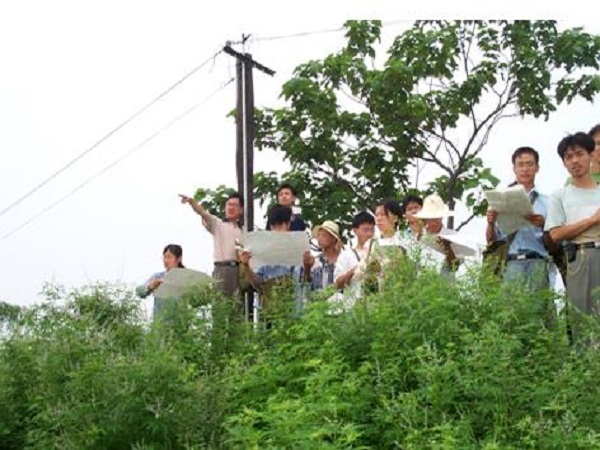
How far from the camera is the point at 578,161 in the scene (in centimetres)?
592

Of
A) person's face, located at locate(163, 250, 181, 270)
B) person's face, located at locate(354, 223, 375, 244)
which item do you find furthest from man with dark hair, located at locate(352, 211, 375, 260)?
person's face, located at locate(163, 250, 181, 270)

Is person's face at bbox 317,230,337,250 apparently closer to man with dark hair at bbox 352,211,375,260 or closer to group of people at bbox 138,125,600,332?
group of people at bbox 138,125,600,332

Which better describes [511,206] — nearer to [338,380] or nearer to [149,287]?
[338,380]

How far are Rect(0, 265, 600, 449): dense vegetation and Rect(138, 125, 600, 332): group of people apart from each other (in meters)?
0.33

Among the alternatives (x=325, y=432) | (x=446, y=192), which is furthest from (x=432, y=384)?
(x=446, y=192)

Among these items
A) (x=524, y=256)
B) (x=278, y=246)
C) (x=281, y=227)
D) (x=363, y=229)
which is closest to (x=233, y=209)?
(x=281, y=227)

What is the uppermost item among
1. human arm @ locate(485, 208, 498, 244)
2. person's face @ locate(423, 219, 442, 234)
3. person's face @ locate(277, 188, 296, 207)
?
person's face @ locate(277, 188, 296, 207)

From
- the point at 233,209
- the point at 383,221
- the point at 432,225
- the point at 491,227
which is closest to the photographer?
the point at 491,227

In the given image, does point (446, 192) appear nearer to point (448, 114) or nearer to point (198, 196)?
point (448, 114)

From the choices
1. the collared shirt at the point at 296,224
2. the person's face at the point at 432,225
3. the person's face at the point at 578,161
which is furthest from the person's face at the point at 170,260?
the person's face at the point at 578,161

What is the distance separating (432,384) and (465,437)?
42cm

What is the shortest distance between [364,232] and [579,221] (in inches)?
77.0

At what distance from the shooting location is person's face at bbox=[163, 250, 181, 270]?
8.98 metres

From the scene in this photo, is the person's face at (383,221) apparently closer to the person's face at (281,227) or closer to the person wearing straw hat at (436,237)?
the person wearing straw hat at (436,237)
